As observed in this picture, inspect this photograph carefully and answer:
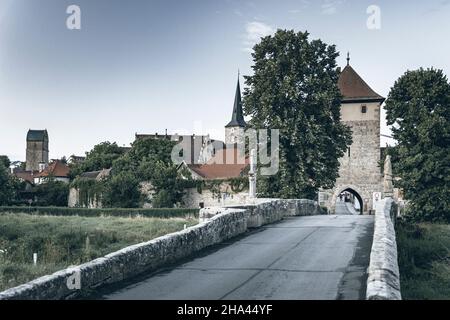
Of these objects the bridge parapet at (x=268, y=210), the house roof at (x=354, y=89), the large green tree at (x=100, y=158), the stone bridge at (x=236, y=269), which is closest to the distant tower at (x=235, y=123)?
the large green tree at (x=100, y=158)

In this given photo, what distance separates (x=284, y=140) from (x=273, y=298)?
952 inches

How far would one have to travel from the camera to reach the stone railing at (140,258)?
805 centimetres

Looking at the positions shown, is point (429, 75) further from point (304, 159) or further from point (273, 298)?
point (273, 298)

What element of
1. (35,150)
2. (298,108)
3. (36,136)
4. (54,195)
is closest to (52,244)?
(298,108)

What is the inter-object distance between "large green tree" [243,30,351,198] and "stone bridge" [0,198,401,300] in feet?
50.1

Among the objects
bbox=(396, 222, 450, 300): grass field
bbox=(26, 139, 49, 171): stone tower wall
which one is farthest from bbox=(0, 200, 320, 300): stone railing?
bbox=(26, 139, 49, 171): stone tower wall

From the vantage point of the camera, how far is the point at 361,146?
175ft

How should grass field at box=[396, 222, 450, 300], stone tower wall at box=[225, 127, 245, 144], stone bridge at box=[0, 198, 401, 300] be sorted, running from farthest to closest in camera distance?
1. stone tower wall at box=[225, 127, 245, 144]
2. grass field at box=[396, 222, 450, 300]
3. stone bridge at box=[0, 198, 401, 300]

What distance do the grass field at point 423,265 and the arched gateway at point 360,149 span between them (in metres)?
28.6

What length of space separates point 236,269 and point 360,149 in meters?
44.6

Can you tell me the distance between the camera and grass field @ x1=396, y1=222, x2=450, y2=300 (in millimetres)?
11633

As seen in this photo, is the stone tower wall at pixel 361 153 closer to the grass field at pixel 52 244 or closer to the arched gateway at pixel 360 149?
the arched gateway at pixel 360 149

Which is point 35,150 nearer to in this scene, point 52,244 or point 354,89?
point 354,89

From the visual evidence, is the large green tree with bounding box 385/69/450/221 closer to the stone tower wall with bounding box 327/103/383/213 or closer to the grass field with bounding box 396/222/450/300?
the grass field with bounding box 396/222/450/300
